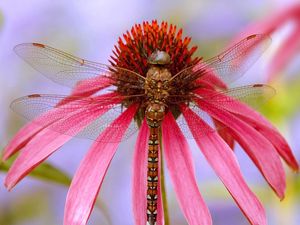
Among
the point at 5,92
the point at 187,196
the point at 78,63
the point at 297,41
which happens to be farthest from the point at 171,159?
the point at 5,92

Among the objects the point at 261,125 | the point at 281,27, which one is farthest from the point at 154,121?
the point at 281,27

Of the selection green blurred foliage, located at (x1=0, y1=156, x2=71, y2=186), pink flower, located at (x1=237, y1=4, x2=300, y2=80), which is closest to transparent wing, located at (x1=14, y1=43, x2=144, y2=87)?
green blurred foliage, located at (x1=0, y1=156, x2=71, y2=186)

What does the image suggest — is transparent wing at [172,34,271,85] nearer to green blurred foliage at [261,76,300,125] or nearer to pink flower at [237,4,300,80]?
pink flower at [237,4,300,80]

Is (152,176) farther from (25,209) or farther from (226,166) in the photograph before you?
(25,209)

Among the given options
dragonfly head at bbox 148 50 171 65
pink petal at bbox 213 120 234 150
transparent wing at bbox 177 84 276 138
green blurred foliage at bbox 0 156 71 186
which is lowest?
green blurred foliage at bbox 0 156 71 186

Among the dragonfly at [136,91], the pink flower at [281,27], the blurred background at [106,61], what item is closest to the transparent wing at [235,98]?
the dragonfly at [136,91]

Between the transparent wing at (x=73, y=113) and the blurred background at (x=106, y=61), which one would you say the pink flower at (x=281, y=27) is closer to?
the blurred background at (x=106, y=61)

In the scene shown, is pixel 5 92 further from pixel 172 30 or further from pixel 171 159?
pixel 171 159
